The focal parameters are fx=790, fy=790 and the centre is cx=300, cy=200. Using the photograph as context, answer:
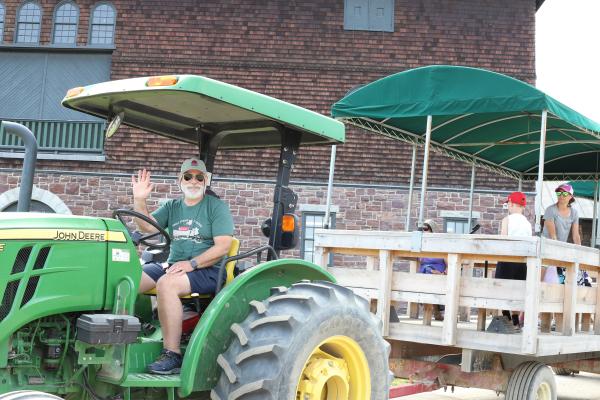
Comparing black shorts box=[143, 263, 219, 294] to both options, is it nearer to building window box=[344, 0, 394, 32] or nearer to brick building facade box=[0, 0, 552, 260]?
brick building facade box=[0, 0, 552, 260]

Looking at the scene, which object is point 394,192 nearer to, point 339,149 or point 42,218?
point 339,149

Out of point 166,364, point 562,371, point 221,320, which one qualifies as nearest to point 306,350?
point 221,320

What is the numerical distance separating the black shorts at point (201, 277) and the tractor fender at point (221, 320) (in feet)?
0.70

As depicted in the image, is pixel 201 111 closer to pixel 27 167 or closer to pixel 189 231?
pixel 189 231

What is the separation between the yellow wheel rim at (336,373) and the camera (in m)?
4.29

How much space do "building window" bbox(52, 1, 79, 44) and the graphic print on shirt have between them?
16.5 meters

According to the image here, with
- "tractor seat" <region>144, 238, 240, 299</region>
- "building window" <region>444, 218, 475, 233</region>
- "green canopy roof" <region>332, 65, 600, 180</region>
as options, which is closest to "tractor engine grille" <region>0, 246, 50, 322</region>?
"tractor seat" <region>144, 238, 240, 299</region>

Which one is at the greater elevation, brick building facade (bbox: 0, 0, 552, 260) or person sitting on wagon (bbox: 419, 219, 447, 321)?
brick building facade (bbox: 0, 0, 552, 260)

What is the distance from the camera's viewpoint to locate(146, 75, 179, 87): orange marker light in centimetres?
399

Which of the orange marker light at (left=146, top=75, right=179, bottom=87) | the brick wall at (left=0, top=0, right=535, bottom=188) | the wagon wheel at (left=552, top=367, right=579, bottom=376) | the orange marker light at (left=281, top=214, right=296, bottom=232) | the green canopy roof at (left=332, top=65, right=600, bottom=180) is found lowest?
the wagon wheel at (left=552, top=367, right=579, bottom=376)

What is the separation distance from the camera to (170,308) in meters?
4.27

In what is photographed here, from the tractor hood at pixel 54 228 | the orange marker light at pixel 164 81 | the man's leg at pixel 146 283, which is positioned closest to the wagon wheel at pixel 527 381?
the man's leg at pixel 146 283

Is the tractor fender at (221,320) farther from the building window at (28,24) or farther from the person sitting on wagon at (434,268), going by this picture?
the building window at (28,24)

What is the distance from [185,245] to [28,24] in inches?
680
